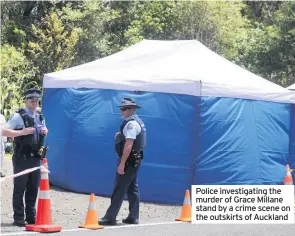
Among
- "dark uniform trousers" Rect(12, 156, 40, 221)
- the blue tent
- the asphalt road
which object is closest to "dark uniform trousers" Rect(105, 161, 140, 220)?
the asphalt road

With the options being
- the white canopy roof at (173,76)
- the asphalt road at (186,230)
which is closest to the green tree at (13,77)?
the white canopy roof at (173,76)

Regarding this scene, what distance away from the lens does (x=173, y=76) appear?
1248cm

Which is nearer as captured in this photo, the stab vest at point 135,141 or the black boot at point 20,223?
the black boot at point 20,223

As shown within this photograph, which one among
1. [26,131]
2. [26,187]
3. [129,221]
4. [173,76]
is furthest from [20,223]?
[173,76]

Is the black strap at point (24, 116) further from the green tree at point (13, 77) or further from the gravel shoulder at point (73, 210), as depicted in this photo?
the green tree at point (13, 77)

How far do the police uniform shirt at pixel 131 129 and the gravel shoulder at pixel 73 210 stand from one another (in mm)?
1388

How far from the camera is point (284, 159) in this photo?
13.6 metres

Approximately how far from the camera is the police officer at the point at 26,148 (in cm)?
923

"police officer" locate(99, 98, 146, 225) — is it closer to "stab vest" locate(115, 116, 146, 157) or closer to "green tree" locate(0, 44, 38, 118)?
"stab vest" locate(115, 116, 146, 157)

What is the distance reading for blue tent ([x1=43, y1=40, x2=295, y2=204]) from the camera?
40.6 feet

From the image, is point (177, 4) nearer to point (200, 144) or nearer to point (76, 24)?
point (76, 24)

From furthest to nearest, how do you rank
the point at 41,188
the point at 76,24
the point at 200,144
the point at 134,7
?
the point at 134,7 < the point at 76,24 < the point at 200,144 < the point at 41,188

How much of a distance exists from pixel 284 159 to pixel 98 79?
148 inches

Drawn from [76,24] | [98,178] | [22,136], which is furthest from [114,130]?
[76,24]
